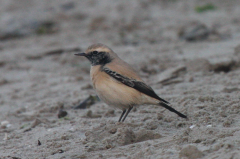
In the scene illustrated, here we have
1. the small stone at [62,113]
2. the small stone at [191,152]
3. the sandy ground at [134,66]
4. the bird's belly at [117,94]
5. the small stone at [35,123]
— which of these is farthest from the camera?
the small stone at [62,113]

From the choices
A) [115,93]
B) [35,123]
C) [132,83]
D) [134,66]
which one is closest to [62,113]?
[35,123]

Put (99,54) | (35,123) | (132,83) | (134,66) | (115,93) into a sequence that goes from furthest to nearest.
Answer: (134,66)
(99,54)
(35,123)
(132,83)
(115,93)

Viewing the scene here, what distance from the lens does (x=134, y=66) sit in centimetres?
991

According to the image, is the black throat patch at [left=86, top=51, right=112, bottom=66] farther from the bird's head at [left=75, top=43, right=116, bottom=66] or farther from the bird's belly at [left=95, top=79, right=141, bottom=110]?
the bird's belly at [left=95, top=79, right=141, bottom=110]

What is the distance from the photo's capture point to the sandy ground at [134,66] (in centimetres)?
517

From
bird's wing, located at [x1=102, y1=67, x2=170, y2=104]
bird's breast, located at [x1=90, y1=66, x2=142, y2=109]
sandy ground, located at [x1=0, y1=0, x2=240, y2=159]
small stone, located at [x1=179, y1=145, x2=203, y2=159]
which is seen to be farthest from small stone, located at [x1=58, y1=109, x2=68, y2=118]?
small stone, located at [x1=179, y1=145, x2=203, y2=159]

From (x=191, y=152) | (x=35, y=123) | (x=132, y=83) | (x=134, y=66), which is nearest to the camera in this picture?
(x=191, y=152)

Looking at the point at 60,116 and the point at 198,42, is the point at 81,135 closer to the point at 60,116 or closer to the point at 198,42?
the point at 60,116

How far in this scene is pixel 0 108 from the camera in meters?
8.30

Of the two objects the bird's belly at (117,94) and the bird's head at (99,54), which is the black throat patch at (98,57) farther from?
the bird's belly at (117,94)

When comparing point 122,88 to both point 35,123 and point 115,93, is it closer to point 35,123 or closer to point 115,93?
point 115,93

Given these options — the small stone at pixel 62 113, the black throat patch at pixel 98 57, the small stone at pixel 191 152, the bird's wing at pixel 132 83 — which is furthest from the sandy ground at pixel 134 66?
the black throat patch at pixel 98 57

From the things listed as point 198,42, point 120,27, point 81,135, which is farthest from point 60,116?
point 120,27

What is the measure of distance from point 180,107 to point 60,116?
2.08m
